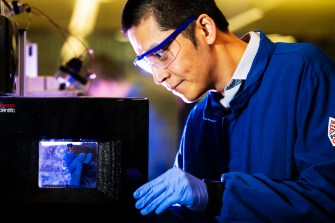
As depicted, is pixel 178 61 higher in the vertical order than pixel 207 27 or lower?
lower

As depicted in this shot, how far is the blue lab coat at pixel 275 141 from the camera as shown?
35.7 inches

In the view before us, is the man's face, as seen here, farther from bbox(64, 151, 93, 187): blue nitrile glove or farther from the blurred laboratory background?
the blurred laboratory background

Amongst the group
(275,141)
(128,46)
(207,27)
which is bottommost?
(275,141)

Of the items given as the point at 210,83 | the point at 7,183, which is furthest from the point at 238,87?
the point at 7,183

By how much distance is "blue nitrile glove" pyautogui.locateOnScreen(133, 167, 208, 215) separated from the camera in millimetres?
909

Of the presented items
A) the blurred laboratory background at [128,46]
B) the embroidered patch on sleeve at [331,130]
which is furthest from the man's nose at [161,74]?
the blurred laboratory background at [128,46]

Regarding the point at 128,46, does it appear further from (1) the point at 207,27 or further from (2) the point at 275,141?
(2) the point at 275,141

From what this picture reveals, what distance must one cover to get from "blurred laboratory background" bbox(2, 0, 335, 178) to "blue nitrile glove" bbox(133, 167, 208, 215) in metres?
3.19

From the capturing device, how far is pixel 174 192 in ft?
3.11

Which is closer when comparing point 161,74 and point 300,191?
point 300,191

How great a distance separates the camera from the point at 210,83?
120 centimetres

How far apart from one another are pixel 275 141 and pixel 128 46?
3.98 metres

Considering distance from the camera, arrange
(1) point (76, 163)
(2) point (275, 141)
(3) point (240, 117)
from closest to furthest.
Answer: (1) point (76, 163), (2) point (275, 141), (3) point (240, 117)

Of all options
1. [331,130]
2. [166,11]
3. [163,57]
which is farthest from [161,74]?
[331,130]
